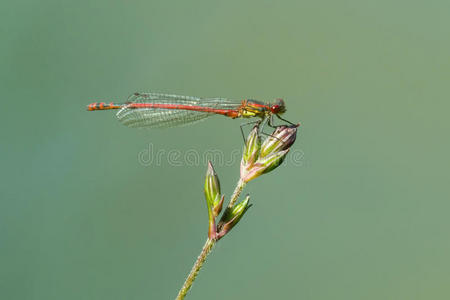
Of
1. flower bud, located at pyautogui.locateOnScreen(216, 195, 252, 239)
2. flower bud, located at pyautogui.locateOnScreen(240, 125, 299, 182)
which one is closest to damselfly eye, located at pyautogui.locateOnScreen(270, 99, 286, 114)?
flower bud, located at pyautogui.locateOnScreen(240, 125, 299, 182)

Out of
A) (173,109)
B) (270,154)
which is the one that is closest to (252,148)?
(270,154)

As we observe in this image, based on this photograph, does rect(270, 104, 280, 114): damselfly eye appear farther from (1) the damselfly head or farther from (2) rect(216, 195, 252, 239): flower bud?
(2) rect(216, 195, 252, 239): flower bud

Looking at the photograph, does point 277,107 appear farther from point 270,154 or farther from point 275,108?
point 270,154

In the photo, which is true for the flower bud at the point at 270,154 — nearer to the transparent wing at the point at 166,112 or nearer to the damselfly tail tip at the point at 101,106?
the transparent wing at the point at 166,112

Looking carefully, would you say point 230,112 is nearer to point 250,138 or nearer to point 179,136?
point 179,136

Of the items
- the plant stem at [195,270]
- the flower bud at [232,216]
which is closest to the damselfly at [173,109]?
the flower bud at [232,216]

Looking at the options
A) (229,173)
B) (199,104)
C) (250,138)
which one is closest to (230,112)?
(199,104)
